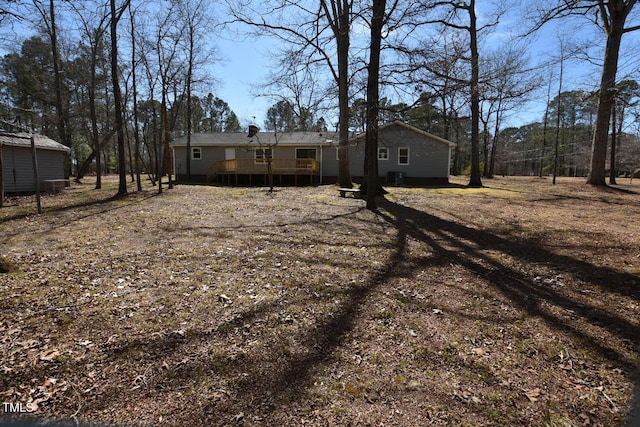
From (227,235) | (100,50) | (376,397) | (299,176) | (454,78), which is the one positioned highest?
(100,50)

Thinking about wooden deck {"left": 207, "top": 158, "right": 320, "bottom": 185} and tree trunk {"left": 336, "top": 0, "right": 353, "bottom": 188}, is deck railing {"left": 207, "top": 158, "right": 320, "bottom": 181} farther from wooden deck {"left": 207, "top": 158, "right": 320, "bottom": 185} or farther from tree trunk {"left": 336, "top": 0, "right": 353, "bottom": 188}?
tree trunk {"left": 336, "top": 0, "right": 353, "bottom": 188}

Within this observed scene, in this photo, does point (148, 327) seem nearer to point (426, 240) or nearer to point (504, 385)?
point (504, 385)

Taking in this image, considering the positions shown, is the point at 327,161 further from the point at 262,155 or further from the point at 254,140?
the point at 254,140

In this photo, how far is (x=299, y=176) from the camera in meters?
22.3

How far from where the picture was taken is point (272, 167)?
2105 cm

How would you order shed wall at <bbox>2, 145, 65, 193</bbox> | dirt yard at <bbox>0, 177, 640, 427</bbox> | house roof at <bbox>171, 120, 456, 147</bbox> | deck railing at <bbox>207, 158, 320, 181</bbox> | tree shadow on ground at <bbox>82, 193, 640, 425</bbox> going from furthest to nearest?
house roof at <bbox>171, 120, 456, 147</bbox> < deck railing at <bbox>207, 158, 320, 181</bbox> < shed wall at <bbox>2, 145, 65, 193</bbox> < tree shadow on ground at <bbox>82, 193, 640, 425</bbox> < dirt yard at <bbox>0, 177, 640, 427</bbox>

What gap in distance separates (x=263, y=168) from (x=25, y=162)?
11.8 meters

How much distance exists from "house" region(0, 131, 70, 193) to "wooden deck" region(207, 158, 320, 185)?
8529mm

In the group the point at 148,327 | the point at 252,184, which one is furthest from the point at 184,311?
the point at 252,184

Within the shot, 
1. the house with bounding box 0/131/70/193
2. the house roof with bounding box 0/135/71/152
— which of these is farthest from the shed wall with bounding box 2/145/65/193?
the house roof with bounding box 0/135/71/152

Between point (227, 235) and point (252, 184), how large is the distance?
14958 millimetres

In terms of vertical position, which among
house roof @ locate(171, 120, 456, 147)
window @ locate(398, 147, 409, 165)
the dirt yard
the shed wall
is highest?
house roof @ locate(171, 120, 456, 147)

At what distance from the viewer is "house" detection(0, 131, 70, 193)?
13641 millimetres

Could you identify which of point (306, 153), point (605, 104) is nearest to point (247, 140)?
point (306, 153)
